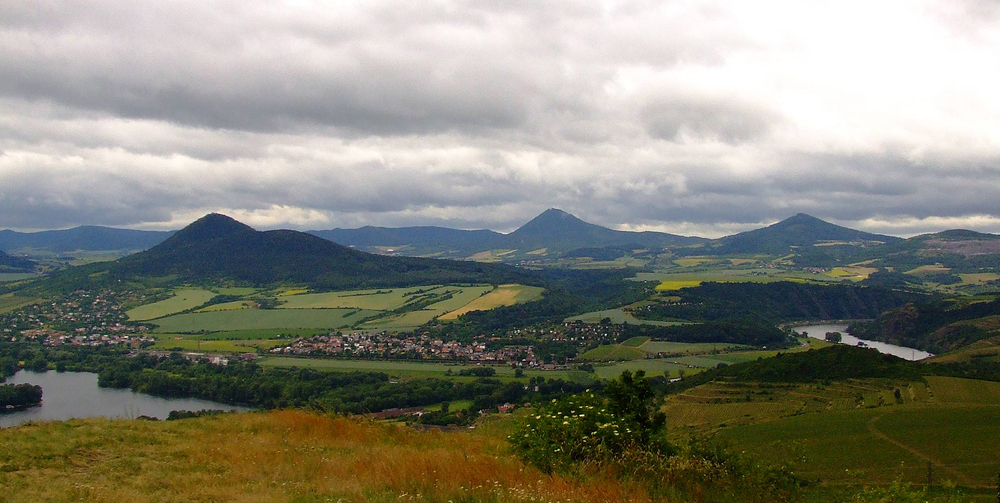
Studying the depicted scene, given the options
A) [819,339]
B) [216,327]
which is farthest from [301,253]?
[819,339]

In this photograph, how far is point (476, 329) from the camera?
107m

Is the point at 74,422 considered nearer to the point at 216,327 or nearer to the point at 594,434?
the point at 594,434

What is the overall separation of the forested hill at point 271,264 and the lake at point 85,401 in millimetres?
87113

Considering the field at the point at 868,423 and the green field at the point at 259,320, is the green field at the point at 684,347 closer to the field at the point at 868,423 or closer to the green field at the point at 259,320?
the field at the point at 868,423

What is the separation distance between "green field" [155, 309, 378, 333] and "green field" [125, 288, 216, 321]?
5.70m

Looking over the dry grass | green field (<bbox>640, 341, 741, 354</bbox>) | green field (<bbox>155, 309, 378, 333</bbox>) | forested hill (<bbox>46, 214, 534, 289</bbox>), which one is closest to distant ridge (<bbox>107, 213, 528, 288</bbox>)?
forested hill (<bbox>46, 214, 534, 289</bbox>)

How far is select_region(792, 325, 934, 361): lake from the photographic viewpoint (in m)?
102

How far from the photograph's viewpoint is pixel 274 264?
172625 mm

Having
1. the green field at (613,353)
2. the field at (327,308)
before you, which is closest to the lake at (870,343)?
the green field at (613,353)

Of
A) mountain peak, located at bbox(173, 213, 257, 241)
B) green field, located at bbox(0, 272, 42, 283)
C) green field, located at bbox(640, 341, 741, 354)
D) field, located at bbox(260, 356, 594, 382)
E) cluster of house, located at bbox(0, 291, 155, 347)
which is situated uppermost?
mountain peak, located at bbox(173, 213, 257, 241)

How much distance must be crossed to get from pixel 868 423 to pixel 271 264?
15747 cm

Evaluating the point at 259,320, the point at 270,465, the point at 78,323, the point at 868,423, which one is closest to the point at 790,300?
the point at 868,423

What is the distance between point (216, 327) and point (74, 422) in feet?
316

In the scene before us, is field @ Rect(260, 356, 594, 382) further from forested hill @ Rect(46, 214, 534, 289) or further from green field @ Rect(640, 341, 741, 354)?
forested hill @ Rect(46, 214, 534, 289)
